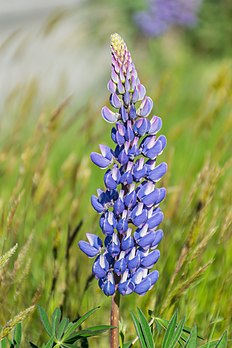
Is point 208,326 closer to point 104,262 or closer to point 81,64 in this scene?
point 104,262

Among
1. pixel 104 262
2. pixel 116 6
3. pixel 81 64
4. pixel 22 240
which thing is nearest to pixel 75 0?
pixel 116 6

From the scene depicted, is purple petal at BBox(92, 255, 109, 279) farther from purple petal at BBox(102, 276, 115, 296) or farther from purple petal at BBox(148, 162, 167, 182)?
purple petal at BBox(148, 162, 167, 182)

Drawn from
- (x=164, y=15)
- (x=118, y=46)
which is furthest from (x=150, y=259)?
(x=164, y=15)

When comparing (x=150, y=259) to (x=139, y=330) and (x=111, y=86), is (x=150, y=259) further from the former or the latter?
(x=111, y=86)

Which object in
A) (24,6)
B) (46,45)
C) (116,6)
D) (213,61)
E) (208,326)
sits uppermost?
(24,6)

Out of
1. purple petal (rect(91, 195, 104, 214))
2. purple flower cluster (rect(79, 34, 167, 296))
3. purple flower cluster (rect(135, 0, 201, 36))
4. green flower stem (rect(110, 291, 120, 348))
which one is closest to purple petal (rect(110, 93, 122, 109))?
purple flower cluster (rect(79, 34, 167, 296))
